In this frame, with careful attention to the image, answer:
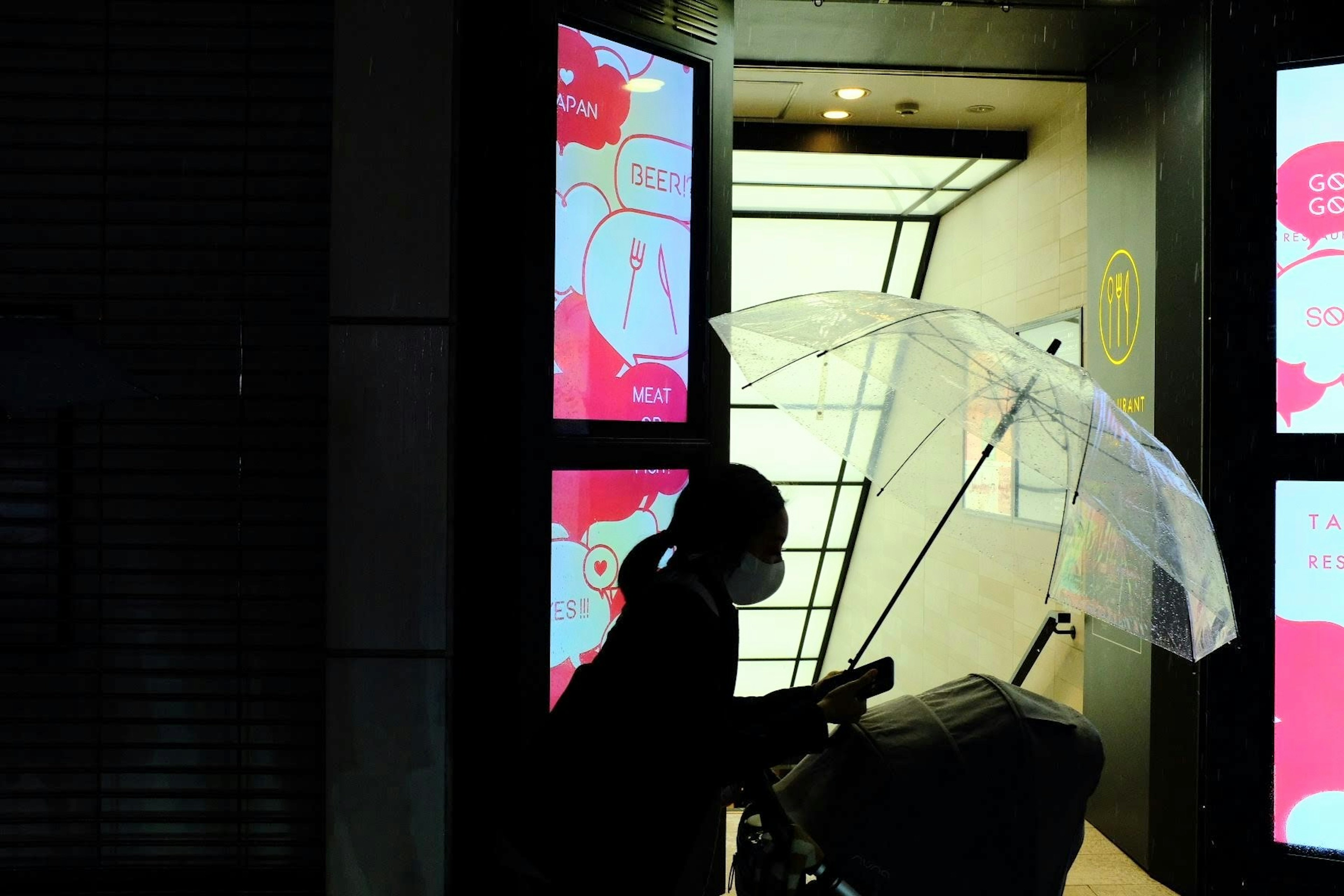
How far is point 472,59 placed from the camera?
3.34 meters

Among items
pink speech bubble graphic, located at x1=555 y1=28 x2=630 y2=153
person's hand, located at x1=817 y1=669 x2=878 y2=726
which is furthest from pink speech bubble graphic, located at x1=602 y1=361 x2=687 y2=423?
person's hand, located at x1=817 y1=669 x2=878 y2=726

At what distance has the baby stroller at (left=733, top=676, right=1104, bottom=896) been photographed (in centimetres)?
155

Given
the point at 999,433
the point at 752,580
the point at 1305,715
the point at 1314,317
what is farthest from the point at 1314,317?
the point at 752,580

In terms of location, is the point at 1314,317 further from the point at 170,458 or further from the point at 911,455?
the point at 170,458

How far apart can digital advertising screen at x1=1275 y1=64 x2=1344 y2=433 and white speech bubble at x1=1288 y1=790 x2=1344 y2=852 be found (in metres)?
1.46

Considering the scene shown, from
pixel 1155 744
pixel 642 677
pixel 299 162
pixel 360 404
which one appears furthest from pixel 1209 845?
pixel 299 162

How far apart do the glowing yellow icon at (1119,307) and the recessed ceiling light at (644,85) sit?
2.41 metres

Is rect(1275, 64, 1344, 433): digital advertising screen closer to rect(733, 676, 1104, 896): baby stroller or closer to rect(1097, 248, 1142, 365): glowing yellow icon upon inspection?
rect(1097, 248, 1142, 365): glowing yellow icon

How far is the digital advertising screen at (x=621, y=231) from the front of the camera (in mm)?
3244

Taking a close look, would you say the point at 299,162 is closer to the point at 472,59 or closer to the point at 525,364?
the point at 472,59

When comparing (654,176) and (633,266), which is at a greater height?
(654,176)

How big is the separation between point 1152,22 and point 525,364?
3271 millimetres

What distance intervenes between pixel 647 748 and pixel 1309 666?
132 inches

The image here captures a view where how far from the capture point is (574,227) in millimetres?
3264
